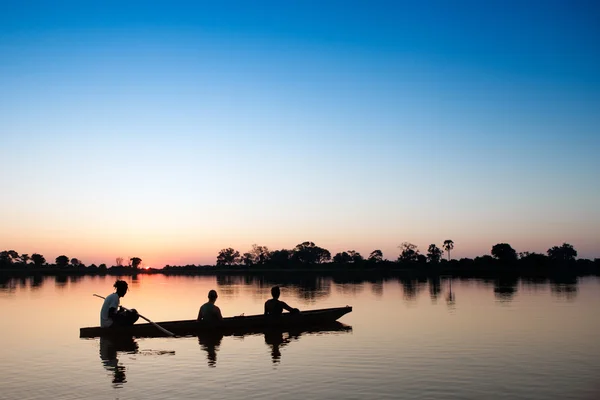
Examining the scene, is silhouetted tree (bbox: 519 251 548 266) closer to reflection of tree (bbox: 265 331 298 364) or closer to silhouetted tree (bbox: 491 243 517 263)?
silhouetted tree (bbox: 491 243 517 263)

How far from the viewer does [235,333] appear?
24.3 m

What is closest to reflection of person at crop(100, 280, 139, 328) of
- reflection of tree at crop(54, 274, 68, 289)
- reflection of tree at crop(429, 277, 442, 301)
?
reflection of tree at crop(429, 277, 442, 301)

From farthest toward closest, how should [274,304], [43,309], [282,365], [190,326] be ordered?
[43,309] → [274,304] → [190,326] → [282,365]

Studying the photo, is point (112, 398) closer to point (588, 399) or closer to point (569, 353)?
point (588, 399)

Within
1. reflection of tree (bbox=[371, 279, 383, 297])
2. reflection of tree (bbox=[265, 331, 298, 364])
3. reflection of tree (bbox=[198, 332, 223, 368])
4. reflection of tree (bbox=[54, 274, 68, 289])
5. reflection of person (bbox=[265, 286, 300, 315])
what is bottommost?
reflection of tree (bbox=[54, 274, 68, 289])

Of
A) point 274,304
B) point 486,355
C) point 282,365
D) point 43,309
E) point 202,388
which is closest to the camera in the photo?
point 202,388

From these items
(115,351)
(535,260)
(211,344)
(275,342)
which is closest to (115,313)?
(115,351)

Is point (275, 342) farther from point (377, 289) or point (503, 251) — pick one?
point (503, 251)

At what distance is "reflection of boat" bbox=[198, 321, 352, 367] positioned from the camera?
20.2 meters

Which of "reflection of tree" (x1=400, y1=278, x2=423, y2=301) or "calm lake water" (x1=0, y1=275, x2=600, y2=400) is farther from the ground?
"calm lake water" (x1=0, y1=275, x2=600, y2=400)

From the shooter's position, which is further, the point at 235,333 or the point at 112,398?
the point at 235,333

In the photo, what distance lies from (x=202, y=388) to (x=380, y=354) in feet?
23.3

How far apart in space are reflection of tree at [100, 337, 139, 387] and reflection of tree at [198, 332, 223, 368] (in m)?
2.48

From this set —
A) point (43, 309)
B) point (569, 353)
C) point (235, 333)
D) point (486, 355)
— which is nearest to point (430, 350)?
point (486, 355)
